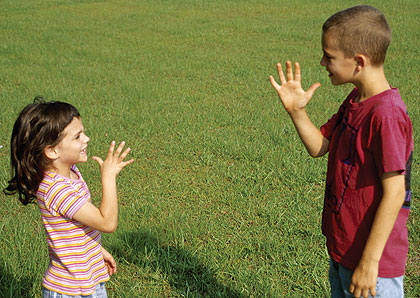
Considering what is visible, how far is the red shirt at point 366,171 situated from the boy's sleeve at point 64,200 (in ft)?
3.33

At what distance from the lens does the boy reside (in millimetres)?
1661

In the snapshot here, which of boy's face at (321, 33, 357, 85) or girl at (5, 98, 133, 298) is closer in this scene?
boy's face at (321, 33, 357, 85)

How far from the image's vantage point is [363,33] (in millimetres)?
1731

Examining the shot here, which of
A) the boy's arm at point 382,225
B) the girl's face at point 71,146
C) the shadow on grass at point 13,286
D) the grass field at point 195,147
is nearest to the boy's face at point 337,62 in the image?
the boy's arm at point 382,225

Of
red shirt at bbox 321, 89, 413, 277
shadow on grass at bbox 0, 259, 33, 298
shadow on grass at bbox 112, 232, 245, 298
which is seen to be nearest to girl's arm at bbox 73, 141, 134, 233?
red shirt at bbox 321, 89, 413, 277

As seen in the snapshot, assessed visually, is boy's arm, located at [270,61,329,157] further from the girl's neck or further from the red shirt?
the girl's neck

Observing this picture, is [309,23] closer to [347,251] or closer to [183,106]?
[183,106]

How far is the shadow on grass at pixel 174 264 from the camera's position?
2.95 metres

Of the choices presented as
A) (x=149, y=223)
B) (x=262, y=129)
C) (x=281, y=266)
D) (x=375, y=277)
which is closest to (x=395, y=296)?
(x=375, y=277)

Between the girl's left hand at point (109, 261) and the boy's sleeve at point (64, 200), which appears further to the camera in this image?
the girl's left hand at point (109, 261)

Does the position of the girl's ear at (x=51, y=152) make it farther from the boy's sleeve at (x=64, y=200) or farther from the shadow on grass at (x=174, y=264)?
the shadow on grass at (x=174, y=264)

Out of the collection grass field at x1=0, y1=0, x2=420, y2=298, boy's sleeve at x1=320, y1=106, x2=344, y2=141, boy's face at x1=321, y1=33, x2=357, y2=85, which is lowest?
grass field at x1=0, y1=0, x2=420, y2=298

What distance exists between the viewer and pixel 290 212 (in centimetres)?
372

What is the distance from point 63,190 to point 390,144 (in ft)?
4.17
